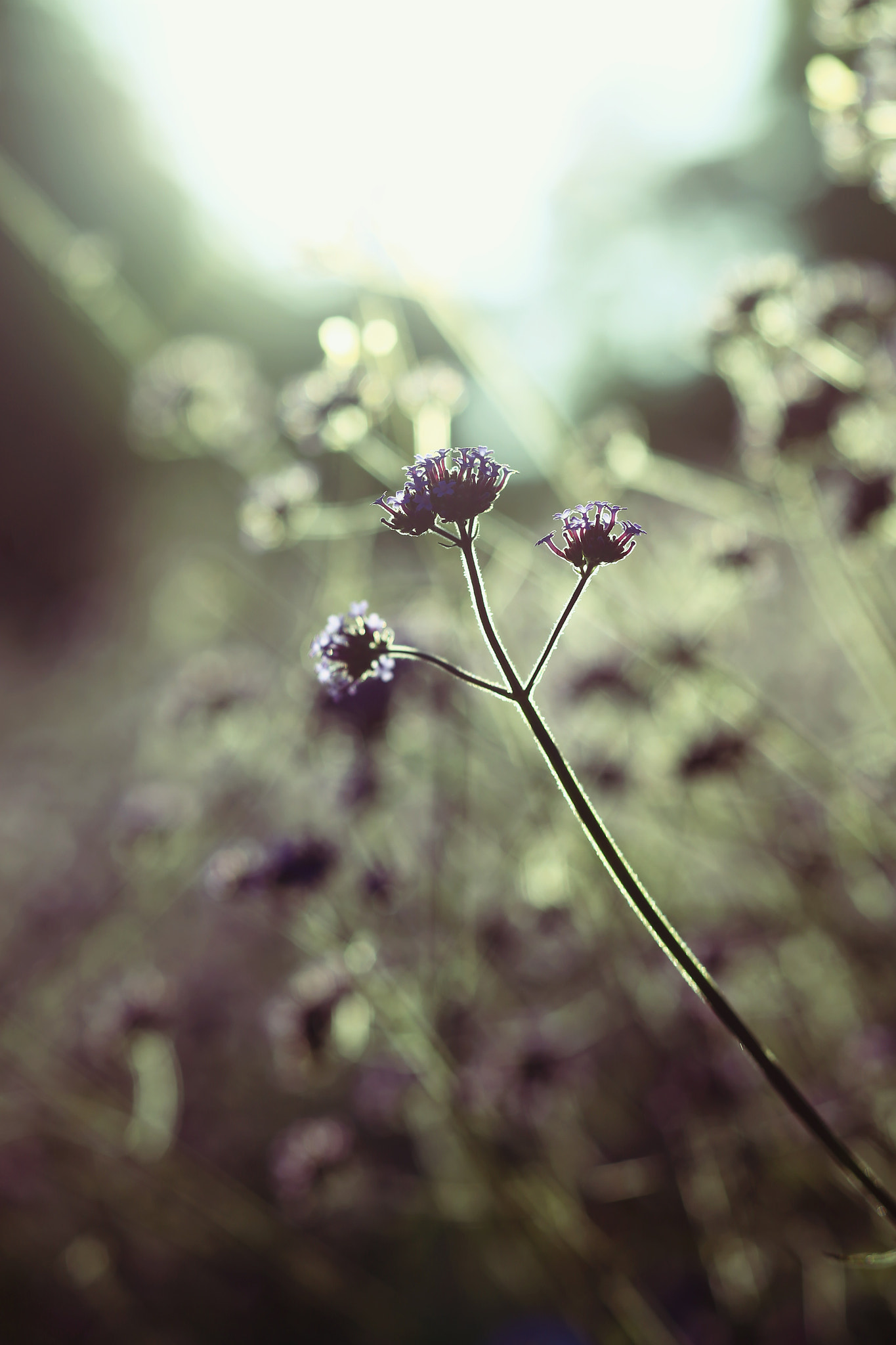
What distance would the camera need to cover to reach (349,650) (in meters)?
1.19

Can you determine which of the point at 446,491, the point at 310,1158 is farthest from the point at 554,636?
the point at 310,1158

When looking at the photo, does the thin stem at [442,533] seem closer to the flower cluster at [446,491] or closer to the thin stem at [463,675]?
the flower cluster at [446,491]

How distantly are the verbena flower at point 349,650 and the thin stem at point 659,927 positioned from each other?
25 centimetres

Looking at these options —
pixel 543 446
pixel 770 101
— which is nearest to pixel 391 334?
pixel 543 446

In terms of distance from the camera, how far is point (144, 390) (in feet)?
11.0

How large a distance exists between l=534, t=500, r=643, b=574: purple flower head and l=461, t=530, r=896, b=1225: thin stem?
0.57 feet

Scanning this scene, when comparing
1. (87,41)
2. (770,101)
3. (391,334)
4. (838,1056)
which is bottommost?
(838,1056)

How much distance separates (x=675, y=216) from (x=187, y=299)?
5404 mm

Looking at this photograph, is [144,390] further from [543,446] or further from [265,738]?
[543,446]

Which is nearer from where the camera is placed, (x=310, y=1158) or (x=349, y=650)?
(x=349, y=650)

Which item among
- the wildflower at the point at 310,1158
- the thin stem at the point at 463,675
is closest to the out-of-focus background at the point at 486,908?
the wildflower at the point at 310,1158

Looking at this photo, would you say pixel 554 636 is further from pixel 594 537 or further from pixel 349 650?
pixel 349 650

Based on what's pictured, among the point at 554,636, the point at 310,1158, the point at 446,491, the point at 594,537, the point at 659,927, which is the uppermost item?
the point at 446,491

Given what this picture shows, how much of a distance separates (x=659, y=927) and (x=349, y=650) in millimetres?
535
